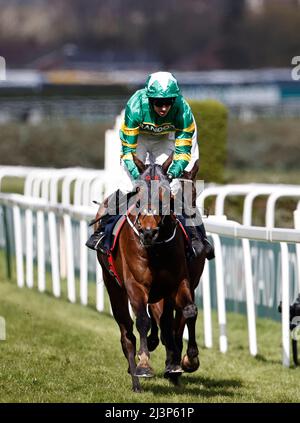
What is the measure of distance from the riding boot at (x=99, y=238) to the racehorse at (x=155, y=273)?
0.20 metres

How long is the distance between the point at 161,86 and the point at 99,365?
6.64 feet

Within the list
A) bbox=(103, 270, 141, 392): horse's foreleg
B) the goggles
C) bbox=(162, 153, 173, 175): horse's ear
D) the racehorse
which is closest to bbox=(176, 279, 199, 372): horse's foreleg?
the racehorse

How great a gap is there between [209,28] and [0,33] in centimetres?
1091

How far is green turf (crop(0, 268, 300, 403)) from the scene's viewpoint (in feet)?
20.7

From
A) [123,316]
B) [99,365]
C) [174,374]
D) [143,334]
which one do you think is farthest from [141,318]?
[99,365]

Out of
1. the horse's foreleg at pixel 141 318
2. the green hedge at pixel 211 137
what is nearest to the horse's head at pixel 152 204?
the horse's foreleg at pixel 141 318

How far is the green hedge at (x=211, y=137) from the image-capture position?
43.2 ft

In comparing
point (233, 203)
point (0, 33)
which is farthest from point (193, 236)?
point (0, 33)

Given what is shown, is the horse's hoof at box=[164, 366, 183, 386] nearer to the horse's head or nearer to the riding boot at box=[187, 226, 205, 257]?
the riding boot at box=[187, 226, 205, 257]

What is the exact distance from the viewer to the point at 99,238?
271 inches

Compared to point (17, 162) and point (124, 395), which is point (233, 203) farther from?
point (17, 162)

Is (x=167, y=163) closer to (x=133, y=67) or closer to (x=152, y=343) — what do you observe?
(x=152, y=343)

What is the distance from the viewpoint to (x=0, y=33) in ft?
120

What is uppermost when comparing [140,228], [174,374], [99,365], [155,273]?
[140,228]
